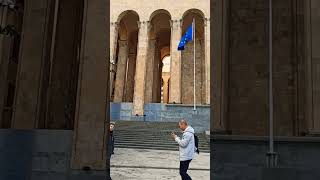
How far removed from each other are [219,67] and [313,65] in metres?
1.60

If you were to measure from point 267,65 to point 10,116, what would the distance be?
5074mm

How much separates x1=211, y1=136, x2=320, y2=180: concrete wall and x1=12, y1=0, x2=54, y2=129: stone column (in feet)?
11.3

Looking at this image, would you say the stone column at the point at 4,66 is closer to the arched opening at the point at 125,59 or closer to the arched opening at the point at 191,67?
the arched opening at the point at 191,67

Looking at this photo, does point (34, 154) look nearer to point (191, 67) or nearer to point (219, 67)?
point (219, 67)

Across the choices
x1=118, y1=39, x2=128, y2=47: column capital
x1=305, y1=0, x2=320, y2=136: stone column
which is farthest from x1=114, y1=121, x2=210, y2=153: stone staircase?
x1=118, y1=39, x2=128, y2=47: column capital

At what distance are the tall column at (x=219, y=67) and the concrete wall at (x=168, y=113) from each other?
17700mm

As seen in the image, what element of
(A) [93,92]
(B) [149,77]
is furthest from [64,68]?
(B) [149,77]

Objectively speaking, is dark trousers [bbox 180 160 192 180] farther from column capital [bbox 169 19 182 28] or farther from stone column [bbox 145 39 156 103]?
column capital [bbox 169 19 182 28]

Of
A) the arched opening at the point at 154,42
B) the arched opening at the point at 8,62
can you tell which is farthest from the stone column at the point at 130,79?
the arched opening at the point at 8,62

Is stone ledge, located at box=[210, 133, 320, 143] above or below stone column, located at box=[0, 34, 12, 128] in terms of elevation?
below

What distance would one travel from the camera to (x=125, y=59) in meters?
35.1

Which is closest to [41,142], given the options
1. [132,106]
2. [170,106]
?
[170,106]

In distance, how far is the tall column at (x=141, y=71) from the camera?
30.9m

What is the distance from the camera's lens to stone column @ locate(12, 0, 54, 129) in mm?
6816
